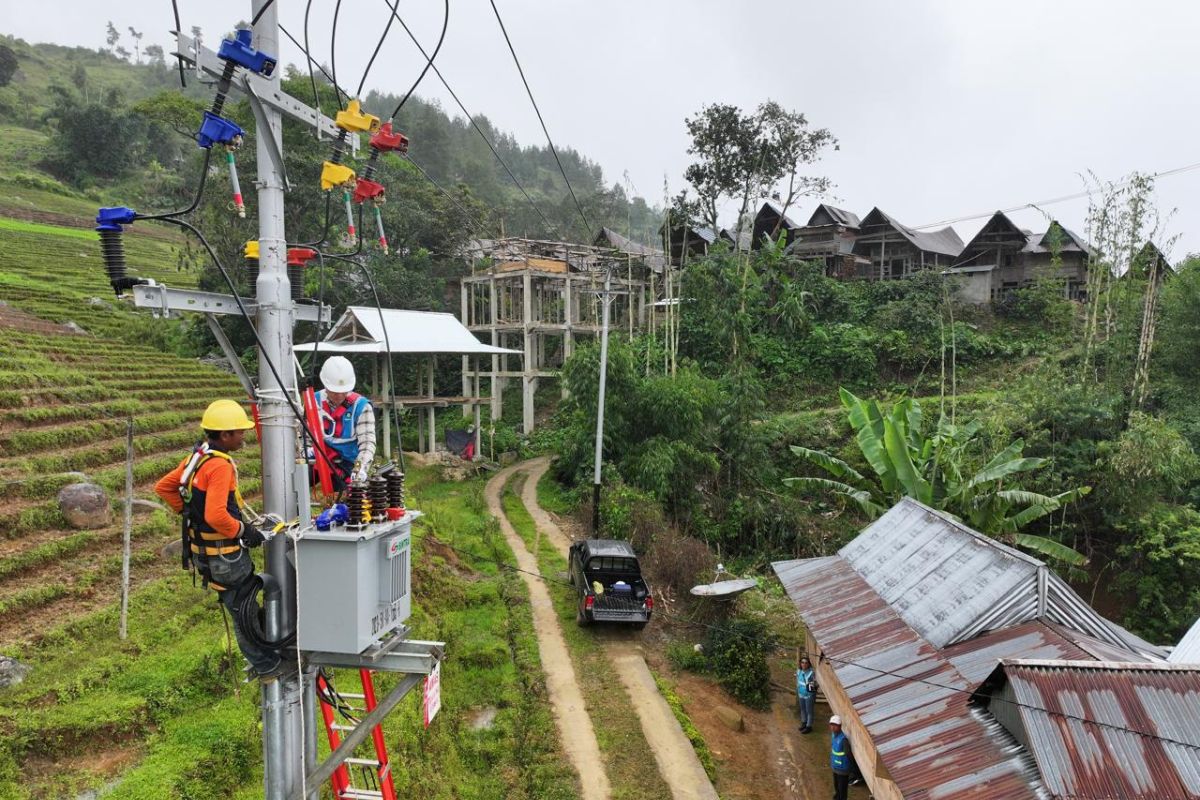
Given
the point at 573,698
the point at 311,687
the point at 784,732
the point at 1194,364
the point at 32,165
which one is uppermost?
the point at 32,165

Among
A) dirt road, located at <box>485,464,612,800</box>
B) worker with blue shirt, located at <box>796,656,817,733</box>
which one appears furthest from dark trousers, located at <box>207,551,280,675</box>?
worker with blue shirt, located at <box>796,656,817,733</box>

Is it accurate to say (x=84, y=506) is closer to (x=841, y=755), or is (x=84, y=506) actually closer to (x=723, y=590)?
(x=723, y=590)

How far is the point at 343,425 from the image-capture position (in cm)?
537

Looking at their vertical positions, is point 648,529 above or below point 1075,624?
below

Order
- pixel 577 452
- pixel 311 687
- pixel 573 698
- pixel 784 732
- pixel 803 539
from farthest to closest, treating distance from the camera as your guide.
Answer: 1. pixel 577 452
2. pixel 803 539
3. pixel 784 732
4. pixel 573 698
5. pixel 311 687

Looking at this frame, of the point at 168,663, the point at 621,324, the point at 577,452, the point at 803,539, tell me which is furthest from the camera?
the point at 621,324

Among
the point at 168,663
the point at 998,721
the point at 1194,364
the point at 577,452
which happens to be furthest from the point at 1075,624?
the point at 1194,364

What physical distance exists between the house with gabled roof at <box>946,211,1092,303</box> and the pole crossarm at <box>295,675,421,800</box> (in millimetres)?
34164

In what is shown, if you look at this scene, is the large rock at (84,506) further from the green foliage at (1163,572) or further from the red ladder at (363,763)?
the green foliage at (1163,572)

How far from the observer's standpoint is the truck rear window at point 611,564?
44.6ft

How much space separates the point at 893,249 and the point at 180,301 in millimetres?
38027

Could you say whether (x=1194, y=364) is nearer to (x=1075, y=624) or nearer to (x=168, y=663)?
(x=1075, y=624)

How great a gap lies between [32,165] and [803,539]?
57.9 meters

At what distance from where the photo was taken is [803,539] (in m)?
20.5
